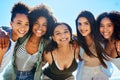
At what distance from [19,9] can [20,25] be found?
378 mm

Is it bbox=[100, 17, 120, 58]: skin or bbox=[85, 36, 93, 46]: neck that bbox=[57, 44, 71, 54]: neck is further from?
bbox=[100, 17, 120, 58]: skin

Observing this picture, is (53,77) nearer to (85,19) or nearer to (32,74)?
(32,74)

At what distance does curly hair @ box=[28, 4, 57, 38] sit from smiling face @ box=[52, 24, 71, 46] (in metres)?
0.14

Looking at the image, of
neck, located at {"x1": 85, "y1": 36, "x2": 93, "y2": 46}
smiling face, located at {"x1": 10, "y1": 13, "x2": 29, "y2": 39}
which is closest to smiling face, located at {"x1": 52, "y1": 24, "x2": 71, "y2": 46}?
neck, located at {"x1": 85, "y1": 36, "x2": 93, "y2": 46}

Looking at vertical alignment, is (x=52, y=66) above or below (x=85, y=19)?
below

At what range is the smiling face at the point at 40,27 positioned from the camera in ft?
21.8

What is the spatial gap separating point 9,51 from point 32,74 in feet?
2.28

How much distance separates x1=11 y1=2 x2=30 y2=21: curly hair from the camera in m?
6.82

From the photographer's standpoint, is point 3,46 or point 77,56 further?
point 77,56

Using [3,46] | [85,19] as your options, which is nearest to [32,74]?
[3,46]

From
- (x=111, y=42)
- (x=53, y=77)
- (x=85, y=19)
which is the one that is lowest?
(x=53, y=77)

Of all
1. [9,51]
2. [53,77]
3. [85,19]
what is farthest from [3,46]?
[85,19]

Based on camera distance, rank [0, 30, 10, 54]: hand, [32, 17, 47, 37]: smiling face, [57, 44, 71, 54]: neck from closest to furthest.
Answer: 1. [0, 30, 10, 54]: hand
2. [32, 17, 47, 37]: smiling face
3. [57, 44, 71, 54]: neck

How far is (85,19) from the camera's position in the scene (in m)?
6.88
